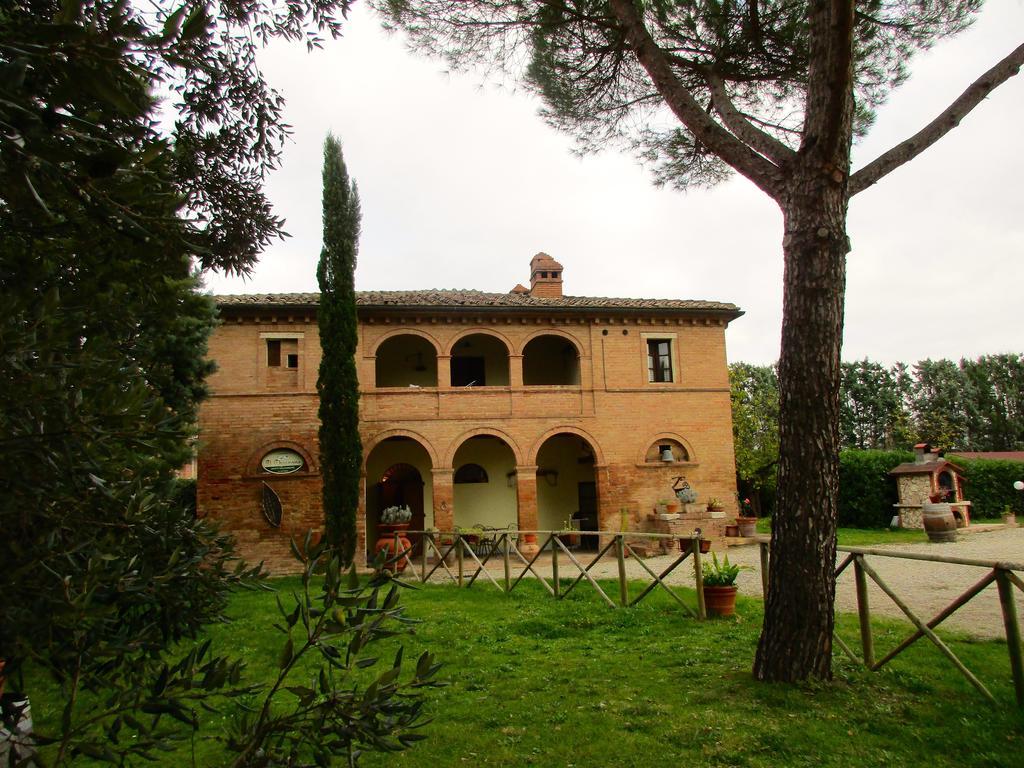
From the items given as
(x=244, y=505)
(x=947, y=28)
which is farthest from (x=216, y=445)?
(x=947, y=28)

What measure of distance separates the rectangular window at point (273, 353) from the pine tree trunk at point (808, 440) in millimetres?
13406

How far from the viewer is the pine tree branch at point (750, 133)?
5398 millimetres

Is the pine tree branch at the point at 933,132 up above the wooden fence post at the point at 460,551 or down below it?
above

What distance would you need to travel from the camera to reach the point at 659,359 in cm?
1825

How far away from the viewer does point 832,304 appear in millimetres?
5031

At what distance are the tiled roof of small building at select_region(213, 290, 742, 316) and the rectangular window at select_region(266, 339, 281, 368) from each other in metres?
0.95

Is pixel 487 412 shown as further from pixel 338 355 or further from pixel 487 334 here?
pixel 338 355

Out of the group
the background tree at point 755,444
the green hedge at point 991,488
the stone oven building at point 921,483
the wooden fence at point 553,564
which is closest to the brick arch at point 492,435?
the wooden fence at point 553,564

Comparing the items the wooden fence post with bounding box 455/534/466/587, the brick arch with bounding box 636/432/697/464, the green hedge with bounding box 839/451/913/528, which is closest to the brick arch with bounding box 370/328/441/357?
the brick arch with bounding box 636/432/697/464

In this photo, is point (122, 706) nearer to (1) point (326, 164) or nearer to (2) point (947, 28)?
(2) point (947, 28)

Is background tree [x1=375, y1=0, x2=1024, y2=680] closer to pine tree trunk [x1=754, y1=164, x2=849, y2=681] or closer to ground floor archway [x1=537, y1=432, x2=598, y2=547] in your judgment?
pine tree trunk [x1=754, y1=164, x2=849, y2=681]

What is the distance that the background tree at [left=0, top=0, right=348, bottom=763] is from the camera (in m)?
1.16

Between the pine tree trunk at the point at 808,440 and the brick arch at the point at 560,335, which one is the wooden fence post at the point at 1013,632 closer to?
the pine tree trunk at the point at 808,440

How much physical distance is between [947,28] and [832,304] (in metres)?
Result: 4.31
